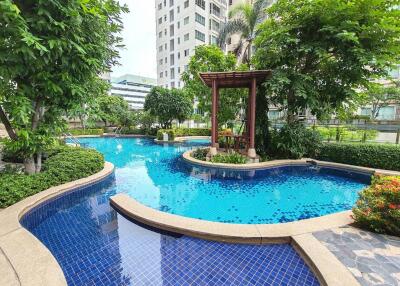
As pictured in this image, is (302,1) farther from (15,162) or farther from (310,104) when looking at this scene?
(15,162)

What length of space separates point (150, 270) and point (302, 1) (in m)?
10.8

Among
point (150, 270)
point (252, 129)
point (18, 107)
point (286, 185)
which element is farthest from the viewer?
point (252, 129)

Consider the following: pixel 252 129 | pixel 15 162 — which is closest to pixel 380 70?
pixel 252 129

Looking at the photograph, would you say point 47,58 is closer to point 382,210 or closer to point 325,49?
point 382,210

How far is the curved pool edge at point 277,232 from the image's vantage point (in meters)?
2.72

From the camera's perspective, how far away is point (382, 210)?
11.5ft

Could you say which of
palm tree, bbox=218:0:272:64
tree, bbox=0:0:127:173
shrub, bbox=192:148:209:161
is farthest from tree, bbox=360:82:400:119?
tree, bbox=0:0:127:173

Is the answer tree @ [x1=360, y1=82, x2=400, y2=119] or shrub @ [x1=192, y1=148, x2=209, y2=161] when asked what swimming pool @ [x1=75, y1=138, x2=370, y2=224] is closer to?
shrub @ [x1=192, y1=148, x2=209, y2=161]

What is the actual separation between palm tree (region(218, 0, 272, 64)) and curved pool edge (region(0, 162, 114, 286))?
1414cm

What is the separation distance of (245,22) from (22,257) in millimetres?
17090

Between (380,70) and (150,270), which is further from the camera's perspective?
(380,70)

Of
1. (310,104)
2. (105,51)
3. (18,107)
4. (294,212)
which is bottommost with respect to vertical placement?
(294,212)

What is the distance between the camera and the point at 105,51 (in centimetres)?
542

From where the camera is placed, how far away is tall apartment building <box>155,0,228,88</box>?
31453mm
